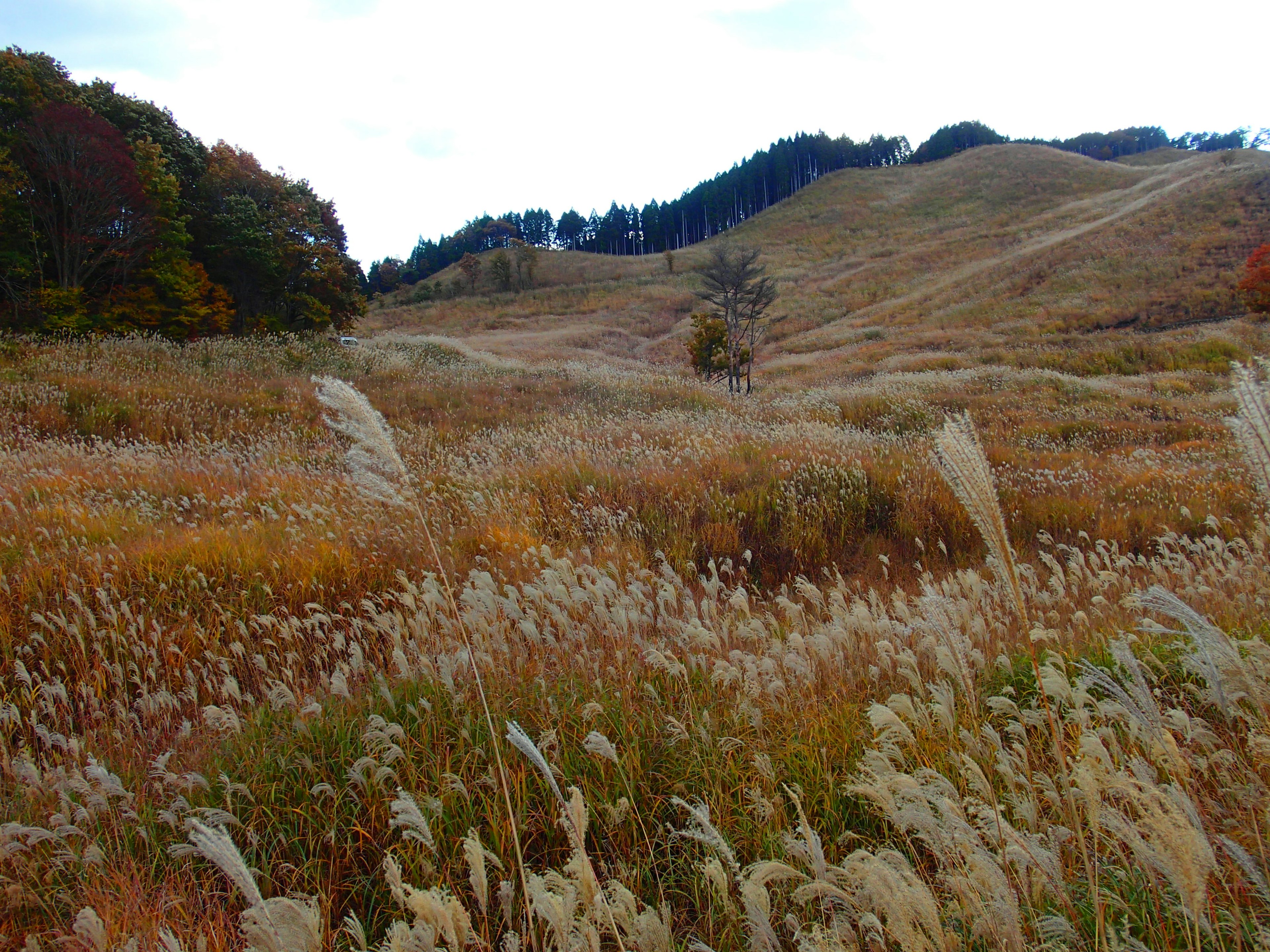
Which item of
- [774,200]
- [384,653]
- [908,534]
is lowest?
[908,534]

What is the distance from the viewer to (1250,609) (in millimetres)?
3266

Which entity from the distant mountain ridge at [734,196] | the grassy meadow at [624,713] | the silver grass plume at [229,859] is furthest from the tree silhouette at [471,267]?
the silver grass plume at [229,859]

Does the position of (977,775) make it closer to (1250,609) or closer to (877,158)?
(1250,609)

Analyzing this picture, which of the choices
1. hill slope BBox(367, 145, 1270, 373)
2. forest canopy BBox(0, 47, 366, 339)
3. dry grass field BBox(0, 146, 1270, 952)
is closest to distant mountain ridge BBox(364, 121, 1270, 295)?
hill slope BBox(367, 145, 1270, 373)

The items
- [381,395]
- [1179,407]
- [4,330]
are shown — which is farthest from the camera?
[4,330]

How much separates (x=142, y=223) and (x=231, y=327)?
5040mm

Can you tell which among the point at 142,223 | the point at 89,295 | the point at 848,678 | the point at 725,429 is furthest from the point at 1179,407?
the point at 89,295

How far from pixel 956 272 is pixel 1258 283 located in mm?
23949

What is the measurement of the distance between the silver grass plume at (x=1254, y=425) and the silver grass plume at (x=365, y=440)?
2.05m

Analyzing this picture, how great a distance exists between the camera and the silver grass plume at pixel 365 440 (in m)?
1.68

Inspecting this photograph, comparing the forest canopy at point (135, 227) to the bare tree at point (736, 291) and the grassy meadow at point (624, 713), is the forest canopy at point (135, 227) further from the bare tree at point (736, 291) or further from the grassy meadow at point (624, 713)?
the grassy meadow at point (624, 713)

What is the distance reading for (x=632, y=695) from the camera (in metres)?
2.91

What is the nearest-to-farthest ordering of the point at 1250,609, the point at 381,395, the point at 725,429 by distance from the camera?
the point at 1250,609 → the point at 725,429 → the point at 381,395

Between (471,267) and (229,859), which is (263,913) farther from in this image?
(471,267)
